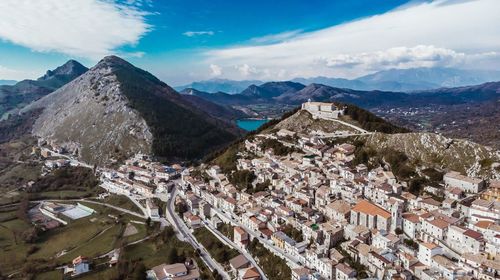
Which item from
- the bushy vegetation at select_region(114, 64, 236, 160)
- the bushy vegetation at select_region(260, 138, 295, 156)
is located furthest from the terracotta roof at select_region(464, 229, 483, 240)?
the bushy vegetation at select_region(114, 64, 236, 160)

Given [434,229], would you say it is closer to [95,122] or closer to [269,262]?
[269,262]

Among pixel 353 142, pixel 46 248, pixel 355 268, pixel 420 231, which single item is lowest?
pixel 46 248

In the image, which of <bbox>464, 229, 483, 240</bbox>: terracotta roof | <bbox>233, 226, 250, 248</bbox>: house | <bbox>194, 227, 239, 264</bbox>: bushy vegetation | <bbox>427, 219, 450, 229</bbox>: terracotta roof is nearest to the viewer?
<bbox>464, 229, 483, 240</bbox>: terracotta roof

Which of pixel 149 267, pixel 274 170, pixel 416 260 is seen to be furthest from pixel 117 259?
pixel 416 260

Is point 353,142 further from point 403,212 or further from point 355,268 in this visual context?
point 355,268

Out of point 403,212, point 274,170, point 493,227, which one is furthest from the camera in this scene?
point 274,170

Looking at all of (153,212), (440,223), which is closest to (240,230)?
(153,212)

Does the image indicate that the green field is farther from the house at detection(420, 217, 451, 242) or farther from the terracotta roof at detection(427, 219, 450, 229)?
the terracotta roof at detection(427, 219, 450, 229)
